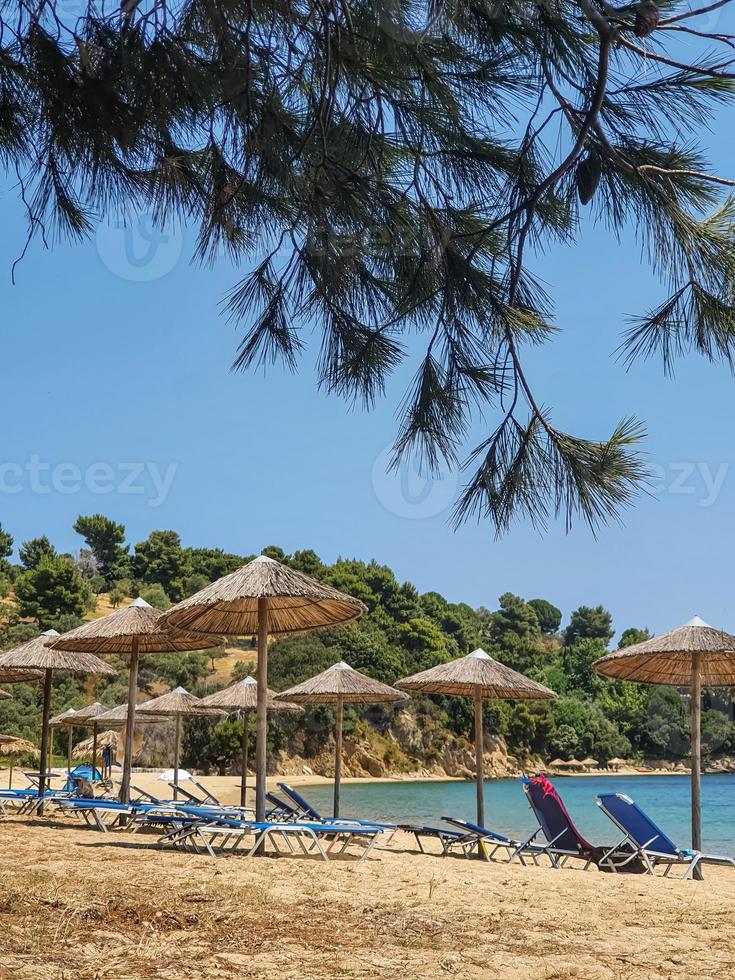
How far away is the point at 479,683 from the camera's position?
1038 cm

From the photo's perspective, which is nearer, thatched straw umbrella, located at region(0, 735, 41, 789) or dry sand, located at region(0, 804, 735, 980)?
dry sand, located at region(0, 804, 735, 980)

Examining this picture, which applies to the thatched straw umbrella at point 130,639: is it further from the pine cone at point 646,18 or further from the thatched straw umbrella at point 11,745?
the thatched straw umbrella at point 11,745

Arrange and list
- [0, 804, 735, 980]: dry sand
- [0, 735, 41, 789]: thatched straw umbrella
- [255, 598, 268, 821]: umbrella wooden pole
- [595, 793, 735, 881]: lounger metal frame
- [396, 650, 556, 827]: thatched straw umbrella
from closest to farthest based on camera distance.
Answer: [0, 804, 735, 980]: dry sand < [255, 598, 268, 821]: umbrella wooden pole < [595, 793, 735, 881]: lounger metal frame < [396, 650, 556, 827]: thatched straw umbrella < [0, 735, 41, 789]: thatched straw umbrella

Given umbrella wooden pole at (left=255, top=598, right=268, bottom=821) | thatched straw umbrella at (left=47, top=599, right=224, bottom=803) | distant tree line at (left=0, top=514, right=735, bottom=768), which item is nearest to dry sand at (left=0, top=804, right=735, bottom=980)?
umbrella wooden pole at (left=255, top=598, right=268, bottom=821)

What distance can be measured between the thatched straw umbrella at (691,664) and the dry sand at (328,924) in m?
2.38

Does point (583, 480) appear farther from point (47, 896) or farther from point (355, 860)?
point (355, 860)

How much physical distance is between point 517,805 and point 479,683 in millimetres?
16893

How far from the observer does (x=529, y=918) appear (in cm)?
449

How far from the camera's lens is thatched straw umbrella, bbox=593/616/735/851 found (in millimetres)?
8445

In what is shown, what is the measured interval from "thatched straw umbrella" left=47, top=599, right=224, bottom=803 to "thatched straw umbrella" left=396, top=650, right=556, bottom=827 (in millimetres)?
2498

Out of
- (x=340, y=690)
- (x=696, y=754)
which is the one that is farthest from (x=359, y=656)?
(x=696, y=754)

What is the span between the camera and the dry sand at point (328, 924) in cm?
322

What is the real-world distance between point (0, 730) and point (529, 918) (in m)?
24.0

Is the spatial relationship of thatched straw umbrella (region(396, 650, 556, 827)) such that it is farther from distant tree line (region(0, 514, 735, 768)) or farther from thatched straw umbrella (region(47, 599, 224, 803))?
distant tree line (region(0, 514, 735, 768))
